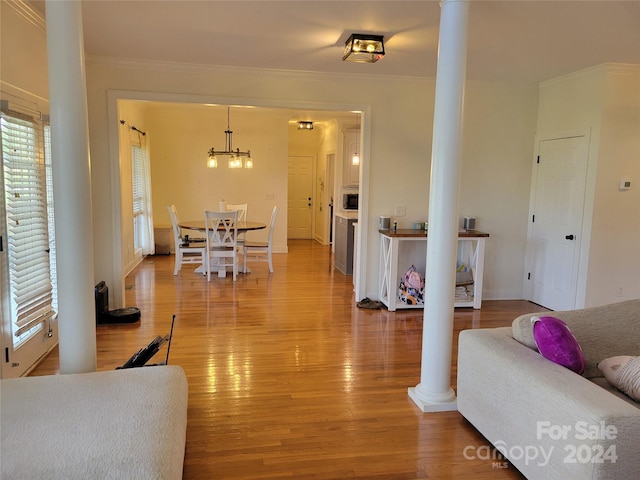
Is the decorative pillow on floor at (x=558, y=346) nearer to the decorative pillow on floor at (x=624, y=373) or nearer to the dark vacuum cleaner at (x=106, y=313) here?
the decorative pillow on floor at (x=624, y=373)

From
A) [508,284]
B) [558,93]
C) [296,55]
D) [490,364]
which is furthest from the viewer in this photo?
[508,284]

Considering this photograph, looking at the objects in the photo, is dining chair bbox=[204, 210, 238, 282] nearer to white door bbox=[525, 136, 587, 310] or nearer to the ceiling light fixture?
the ceiling light fixture

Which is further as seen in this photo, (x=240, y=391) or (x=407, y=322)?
(x=407, y=322)

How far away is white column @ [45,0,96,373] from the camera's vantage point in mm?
2148

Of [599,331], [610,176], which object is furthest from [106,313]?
[610,176]

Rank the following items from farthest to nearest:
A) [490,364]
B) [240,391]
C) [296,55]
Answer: [296,55], [240,391], [490,364]

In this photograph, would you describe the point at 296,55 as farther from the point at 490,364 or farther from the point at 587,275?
the point at 587,275

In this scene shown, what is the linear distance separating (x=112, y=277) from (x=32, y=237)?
5.39 feet

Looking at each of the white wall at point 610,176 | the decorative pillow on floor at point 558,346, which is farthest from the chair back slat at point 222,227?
the decorative pillow on floor at point 558,346

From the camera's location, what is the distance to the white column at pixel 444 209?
2.70 m

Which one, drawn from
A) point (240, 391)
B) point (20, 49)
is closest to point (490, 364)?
point (240, 391)

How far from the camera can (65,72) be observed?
2.16m

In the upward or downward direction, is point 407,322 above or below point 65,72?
below

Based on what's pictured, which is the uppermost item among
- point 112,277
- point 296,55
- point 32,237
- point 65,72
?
point 296,55
